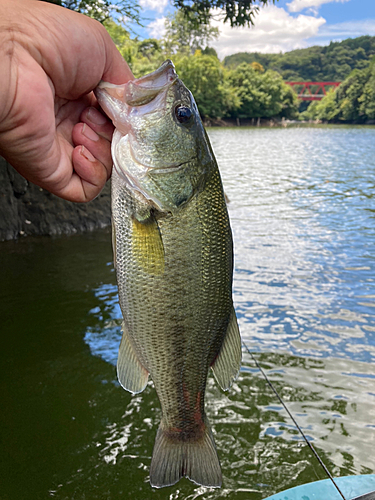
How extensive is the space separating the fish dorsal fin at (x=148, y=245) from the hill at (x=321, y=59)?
160569 millimetres

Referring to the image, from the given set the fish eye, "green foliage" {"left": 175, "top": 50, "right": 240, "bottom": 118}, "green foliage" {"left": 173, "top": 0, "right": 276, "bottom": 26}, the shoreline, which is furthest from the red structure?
the fish eye

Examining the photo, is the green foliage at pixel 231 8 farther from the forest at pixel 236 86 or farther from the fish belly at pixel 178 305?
the forest at pixel 236 86

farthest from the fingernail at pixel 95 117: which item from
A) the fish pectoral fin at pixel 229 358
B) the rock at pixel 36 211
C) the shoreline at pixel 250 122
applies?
the shoreline at pixel 250 122

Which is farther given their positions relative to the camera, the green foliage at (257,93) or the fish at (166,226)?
the green foliage at (257,93)

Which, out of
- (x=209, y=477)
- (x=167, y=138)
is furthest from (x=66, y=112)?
(x=209, y=477)

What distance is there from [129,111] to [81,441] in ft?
9.87

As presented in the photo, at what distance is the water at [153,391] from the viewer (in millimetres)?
3504

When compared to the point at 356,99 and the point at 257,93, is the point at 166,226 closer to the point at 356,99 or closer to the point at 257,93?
the point at 257,93

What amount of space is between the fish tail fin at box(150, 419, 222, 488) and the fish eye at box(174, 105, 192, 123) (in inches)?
55.1

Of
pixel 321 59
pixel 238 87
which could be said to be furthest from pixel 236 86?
pixel 321 59

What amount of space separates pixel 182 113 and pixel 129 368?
112cm

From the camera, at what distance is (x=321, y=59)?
→ 559ft

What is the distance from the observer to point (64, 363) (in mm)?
4812

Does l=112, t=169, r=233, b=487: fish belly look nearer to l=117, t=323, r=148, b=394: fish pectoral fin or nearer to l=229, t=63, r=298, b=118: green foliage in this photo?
l=117, t=323, r=148, b=394: fish pectoral fin
